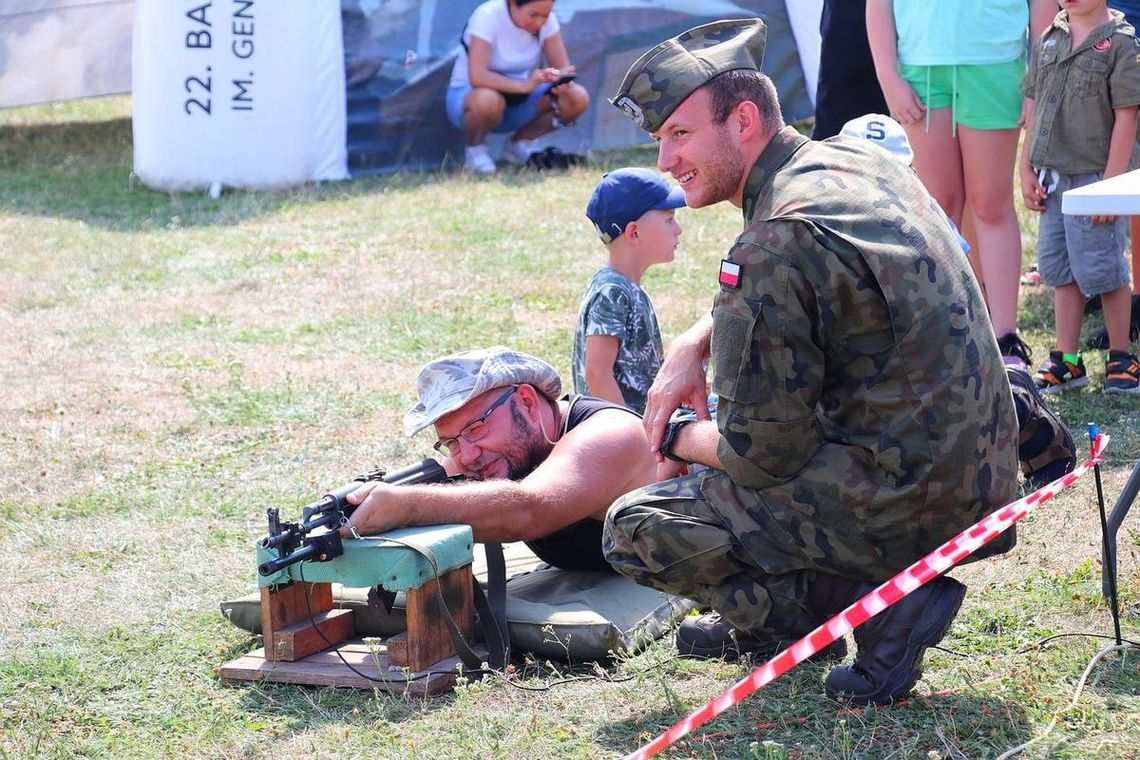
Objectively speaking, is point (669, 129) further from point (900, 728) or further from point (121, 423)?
point (121, 423)

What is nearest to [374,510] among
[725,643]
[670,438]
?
[670,438]

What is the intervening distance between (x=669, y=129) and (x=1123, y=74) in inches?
128

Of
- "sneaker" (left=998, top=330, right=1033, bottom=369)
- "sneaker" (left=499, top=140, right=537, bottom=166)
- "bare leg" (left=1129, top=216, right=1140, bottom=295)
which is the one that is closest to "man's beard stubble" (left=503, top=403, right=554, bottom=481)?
"sneaker" (left=998, top=330, right=1033, bottom=369)

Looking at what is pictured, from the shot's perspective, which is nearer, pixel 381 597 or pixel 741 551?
pixel 741 551

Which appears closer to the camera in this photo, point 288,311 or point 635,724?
point 635,724

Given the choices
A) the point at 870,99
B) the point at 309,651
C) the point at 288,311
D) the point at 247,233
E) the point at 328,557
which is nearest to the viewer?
the point at 328,557

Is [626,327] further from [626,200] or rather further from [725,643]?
[725,643]

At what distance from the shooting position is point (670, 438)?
321 cm

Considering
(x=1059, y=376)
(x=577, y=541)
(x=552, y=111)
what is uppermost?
(x=552, y=111)

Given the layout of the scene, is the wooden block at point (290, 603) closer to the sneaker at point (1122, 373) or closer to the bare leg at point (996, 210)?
the bare leg at point (996, 210)

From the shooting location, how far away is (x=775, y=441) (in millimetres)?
2883

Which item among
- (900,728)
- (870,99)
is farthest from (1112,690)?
(870,99)

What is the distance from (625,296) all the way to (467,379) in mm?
1004

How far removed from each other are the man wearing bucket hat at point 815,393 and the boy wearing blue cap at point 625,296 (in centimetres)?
129
